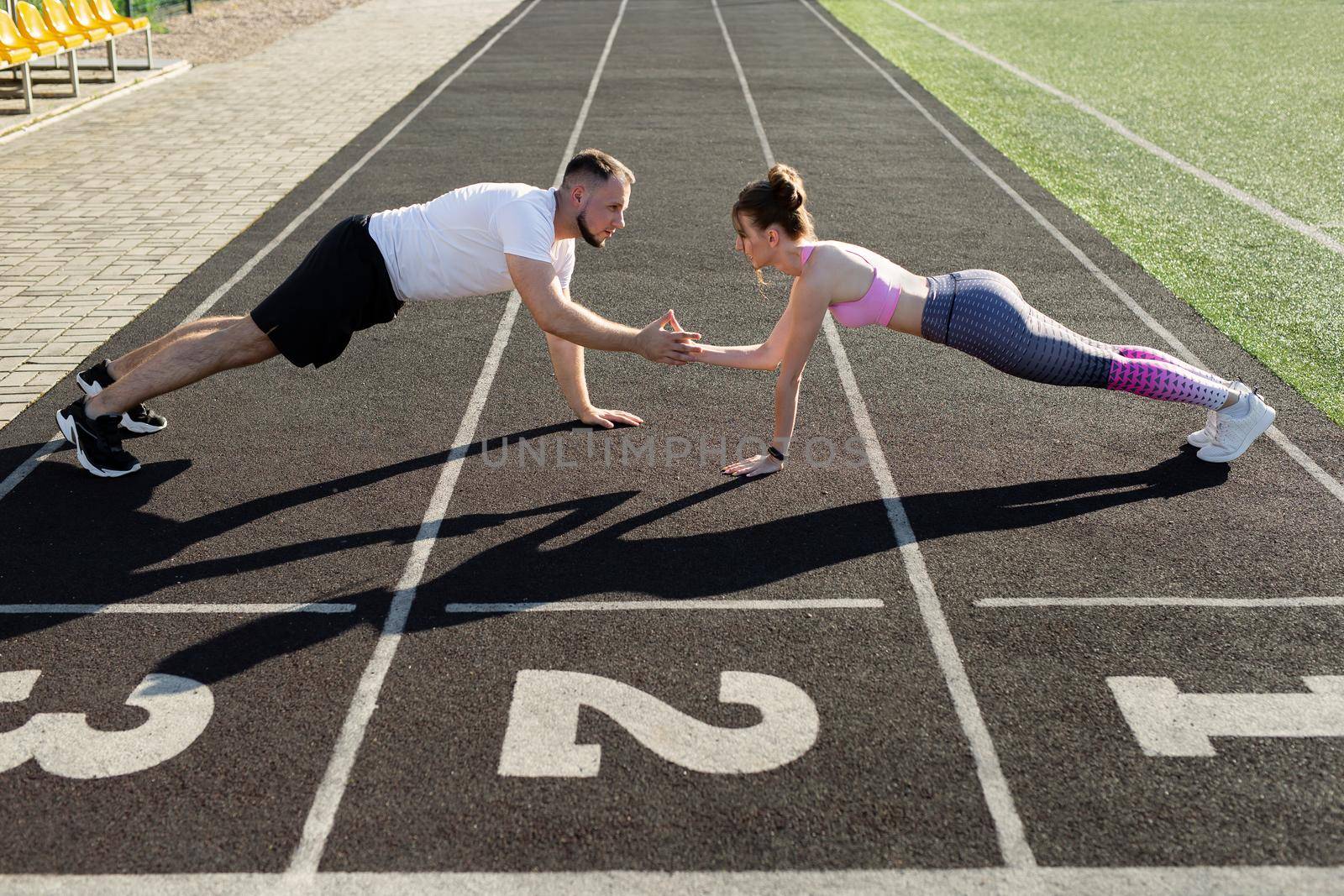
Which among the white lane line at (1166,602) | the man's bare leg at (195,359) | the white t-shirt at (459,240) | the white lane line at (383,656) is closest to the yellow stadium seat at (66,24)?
the white lane line at (383,656)

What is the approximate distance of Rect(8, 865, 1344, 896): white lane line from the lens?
3.40 meters

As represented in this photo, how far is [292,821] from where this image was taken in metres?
3.67

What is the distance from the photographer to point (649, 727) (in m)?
4.12

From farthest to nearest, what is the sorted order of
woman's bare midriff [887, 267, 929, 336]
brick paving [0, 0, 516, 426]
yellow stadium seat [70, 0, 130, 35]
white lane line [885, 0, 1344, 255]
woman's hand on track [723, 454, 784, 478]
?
yellow stadium seat [70, 0, 130, 35] < white lane line [885, 0, 1344, 255] < brick paving [0, 0, 516, 426] < woman's hand on track [723, 454, 784, 478] < woman's bare midriff [887, 267, 929, 336]

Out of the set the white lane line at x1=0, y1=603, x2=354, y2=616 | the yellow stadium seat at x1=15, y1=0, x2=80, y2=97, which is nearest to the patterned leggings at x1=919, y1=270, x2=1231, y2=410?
the white lane line at x1=0, y1=603, x2=354, y2=616

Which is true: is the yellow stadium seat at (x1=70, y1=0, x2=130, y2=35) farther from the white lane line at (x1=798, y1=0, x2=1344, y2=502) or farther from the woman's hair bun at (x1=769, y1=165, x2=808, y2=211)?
the woman's hair bun at (x1=769, y1=165, x2=808, y2=211)

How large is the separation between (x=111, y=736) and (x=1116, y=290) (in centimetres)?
782

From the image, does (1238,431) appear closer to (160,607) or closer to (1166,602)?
(1166,602)

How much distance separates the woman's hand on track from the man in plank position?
0.80 meters

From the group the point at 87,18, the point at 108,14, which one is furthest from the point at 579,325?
the point at 108,14

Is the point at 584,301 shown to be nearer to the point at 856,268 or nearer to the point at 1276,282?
the point at 856,268

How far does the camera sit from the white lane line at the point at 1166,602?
4895 millimetres

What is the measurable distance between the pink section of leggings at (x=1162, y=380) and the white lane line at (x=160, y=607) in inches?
152

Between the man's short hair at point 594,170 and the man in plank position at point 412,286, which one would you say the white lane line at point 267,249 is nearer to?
the man in plank position at point 412,286
